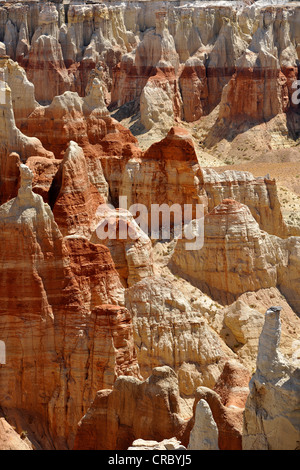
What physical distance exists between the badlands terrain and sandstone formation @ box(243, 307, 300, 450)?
0.08ft

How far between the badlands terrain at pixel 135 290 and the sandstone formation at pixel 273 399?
1.0 inches

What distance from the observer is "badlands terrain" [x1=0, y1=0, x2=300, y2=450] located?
2234cm

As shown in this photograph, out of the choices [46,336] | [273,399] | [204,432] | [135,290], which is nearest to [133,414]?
[46,336]

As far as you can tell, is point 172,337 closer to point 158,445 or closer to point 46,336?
point 46,336

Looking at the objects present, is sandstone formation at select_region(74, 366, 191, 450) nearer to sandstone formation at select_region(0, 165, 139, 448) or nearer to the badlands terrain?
the badlands terrain

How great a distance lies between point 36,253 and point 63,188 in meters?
12.9

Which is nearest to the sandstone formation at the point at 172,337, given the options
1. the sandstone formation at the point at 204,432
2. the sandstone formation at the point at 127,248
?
the sandstone formation at the point at 127,248

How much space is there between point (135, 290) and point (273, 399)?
40.0 feet

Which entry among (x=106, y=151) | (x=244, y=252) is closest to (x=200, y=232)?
(x=244, y=252)

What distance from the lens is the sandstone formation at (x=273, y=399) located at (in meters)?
18.7

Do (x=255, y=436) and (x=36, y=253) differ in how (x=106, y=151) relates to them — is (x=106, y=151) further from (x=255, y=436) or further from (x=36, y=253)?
(x=255, y=436)

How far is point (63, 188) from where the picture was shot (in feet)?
129

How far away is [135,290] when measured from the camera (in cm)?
3070
